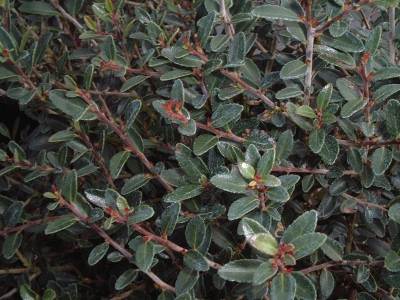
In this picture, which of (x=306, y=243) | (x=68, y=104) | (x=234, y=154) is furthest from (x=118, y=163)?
(x=306, y=243)

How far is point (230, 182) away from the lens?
95cm

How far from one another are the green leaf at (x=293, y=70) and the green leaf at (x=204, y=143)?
187mm

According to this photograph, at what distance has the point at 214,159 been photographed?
114 cm

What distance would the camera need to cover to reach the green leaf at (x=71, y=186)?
1101 mm

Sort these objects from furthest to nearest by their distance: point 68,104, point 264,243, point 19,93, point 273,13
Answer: point 19,93, point 68,104, point 273,13, point 264,243

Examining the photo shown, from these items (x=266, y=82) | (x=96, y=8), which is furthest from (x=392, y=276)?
(x=96, y=8)

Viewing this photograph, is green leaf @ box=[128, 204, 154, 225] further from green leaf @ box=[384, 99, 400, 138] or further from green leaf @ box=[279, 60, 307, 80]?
green leaf @ box=[384, 99, 400, 138]

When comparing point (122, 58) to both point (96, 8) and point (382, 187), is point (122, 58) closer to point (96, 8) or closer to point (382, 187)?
point (96, 8)

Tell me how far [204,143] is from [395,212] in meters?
0.39

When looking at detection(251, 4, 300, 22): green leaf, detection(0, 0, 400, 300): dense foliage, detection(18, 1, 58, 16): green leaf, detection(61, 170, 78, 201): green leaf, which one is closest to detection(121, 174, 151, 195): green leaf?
detection(0, 0, 400, 300): dense foliage

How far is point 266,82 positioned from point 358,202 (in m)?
0.32

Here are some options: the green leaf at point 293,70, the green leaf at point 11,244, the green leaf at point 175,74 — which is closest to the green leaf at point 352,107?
the green leaf at point 293,70

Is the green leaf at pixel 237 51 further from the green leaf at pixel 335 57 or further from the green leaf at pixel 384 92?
the green leaf at pixel 384 92

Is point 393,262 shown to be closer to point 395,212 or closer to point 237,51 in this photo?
point 395,212
